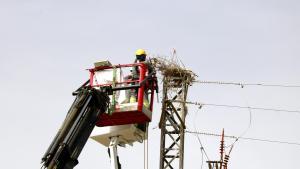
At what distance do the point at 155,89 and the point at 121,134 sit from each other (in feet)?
4.90

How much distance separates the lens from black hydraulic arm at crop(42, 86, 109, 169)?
1375cm

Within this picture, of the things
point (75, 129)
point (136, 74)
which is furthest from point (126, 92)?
point (75, 129)

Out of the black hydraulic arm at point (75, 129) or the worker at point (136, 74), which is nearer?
the black hydraulic arm at point (75, 129)

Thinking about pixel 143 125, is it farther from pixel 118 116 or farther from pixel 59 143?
pixel 59 143

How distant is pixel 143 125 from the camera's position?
60.2 ft

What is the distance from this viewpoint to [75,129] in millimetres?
14344

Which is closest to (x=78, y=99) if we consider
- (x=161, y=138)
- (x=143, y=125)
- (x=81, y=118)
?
(x=81, y=118)

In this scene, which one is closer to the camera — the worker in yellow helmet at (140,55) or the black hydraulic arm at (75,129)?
the black hydraulic arm at (75,129)

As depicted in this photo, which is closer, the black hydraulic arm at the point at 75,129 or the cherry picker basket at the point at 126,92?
the black hydraulic arm at the point at 75,129

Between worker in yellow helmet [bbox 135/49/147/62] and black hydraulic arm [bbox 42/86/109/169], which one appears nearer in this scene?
black hydraulic arm [bbox 42/86/109/169]

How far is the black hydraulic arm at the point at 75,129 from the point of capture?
13750mm

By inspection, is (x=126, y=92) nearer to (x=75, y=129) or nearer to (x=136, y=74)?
(x=136, y=74)

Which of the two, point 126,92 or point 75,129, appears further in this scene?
point 126,92

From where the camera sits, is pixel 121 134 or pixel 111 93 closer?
pixel 111 93
